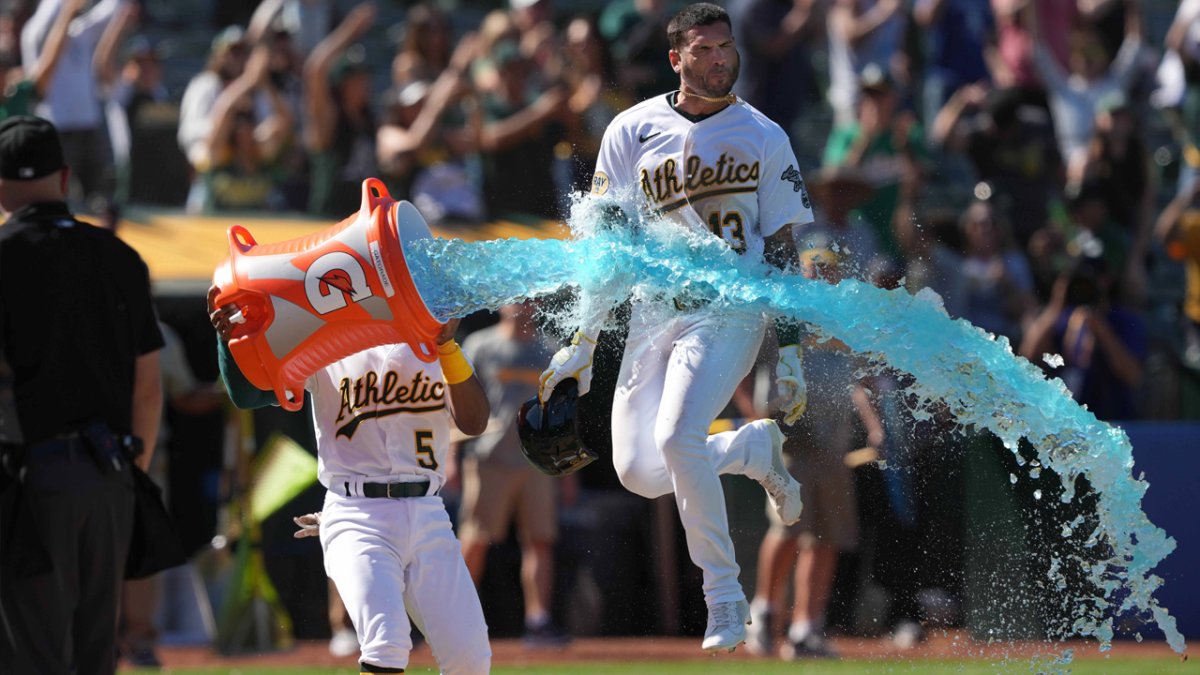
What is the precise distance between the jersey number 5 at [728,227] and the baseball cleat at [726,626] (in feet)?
4.00

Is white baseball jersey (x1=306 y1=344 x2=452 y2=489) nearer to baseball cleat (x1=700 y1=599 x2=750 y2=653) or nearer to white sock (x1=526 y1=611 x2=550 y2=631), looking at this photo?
baseball cleat (x1=700 y1=599 x2=750 y2=653)

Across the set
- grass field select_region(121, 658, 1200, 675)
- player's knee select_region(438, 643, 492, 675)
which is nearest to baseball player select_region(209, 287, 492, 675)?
player's knee select_region(438, 643, 492, 675)

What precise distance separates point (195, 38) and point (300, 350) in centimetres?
1055

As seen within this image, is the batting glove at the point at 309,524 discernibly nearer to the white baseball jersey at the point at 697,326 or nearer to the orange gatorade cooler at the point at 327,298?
the orange gatorade cooler at the point at 327,298

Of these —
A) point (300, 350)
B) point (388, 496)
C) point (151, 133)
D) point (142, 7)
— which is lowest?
point (388, 496)

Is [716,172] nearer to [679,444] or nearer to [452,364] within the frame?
[679,444]

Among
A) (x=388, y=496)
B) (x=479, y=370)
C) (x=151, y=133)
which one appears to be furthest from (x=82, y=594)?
(x=151, y=133)

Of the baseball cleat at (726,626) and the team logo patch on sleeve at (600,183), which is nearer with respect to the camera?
the baseball cleat at (726,626)

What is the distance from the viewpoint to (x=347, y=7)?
15.6m

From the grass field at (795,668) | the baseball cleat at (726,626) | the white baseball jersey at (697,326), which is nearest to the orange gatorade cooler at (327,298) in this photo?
the white baseball jersey at (697,326)

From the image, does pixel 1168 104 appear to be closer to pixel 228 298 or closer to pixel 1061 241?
pixel 1061 241

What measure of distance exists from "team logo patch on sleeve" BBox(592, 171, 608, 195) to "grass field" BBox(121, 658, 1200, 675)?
13.7 feet

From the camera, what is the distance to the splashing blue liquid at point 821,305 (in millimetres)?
6035

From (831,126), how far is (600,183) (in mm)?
8532
